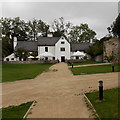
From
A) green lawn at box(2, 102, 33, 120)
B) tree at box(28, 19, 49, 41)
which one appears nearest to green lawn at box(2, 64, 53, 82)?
green lawn at box(2, 102, 33, 120)

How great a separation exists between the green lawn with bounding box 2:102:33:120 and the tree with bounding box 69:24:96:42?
203 ft

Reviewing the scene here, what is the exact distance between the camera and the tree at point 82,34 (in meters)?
68.4

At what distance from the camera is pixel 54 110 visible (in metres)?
6.73

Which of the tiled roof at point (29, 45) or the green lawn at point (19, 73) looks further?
the tiled roof at point (29, 45)

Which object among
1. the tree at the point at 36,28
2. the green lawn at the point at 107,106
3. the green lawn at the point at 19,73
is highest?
the tree at the point at 36,28

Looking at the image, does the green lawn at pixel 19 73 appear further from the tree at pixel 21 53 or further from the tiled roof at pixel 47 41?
the tiled roof at pixel 47 41

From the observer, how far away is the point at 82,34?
69312 millimetres

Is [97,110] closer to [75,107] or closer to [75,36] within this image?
[75,107]

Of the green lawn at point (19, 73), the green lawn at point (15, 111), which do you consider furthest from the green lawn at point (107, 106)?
the green lawn at point (19, 73)

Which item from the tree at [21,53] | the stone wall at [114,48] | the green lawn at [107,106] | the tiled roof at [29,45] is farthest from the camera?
the tiled roof at [29,45]

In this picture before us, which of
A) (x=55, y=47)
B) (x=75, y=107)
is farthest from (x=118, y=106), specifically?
(x=55, y=47)

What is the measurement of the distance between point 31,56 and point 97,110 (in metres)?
45.8

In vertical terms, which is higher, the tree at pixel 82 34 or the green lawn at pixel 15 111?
the tree at pixel 82 34

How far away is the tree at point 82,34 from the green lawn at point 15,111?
203 ft
